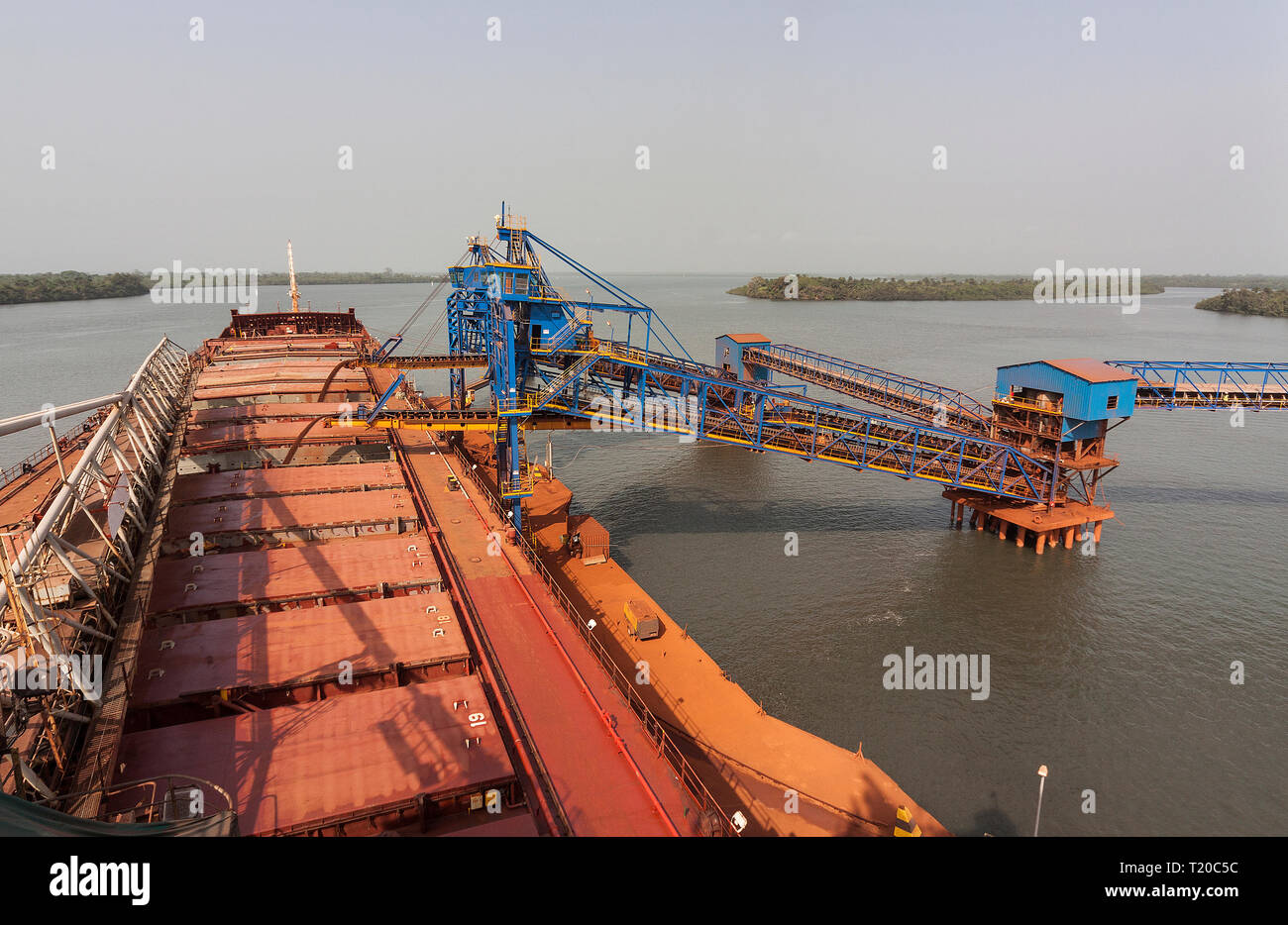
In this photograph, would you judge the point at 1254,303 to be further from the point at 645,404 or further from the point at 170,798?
the point at 170,798

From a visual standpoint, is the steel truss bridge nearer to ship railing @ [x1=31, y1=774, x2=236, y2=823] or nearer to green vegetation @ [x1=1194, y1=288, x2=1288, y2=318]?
ship railing @ [x1=31, y1=774, x2=236, y2=823]

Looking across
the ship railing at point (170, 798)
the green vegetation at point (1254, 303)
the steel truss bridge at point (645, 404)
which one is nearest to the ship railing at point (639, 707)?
the steel truss bridge at point (645, 404)

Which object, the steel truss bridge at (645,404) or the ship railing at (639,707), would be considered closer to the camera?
the ship railing at (639,707)

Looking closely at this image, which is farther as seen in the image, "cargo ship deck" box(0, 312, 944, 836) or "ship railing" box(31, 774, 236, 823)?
"cargo ship deck" box(0, 312, 944, 836)

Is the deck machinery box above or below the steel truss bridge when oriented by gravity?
below

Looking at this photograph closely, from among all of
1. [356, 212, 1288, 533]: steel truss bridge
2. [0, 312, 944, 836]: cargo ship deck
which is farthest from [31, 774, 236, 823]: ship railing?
[356, 212, 1288, 533]: steel truss bridge

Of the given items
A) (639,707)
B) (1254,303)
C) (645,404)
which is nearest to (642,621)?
(639,707)

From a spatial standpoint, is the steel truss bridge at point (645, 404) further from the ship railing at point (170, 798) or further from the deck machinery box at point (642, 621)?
the ship railing at point (170, 798)

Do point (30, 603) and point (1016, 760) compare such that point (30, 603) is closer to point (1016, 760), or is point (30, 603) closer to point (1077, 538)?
point (1016, 760)

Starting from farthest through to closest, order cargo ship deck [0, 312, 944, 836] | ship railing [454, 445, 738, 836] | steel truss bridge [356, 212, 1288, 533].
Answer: steel truss bridge [356, 212, 1288, 533] < ship railing [454, 445, 738, 836] < cargo ship deck [0, 312, 944, 836]
